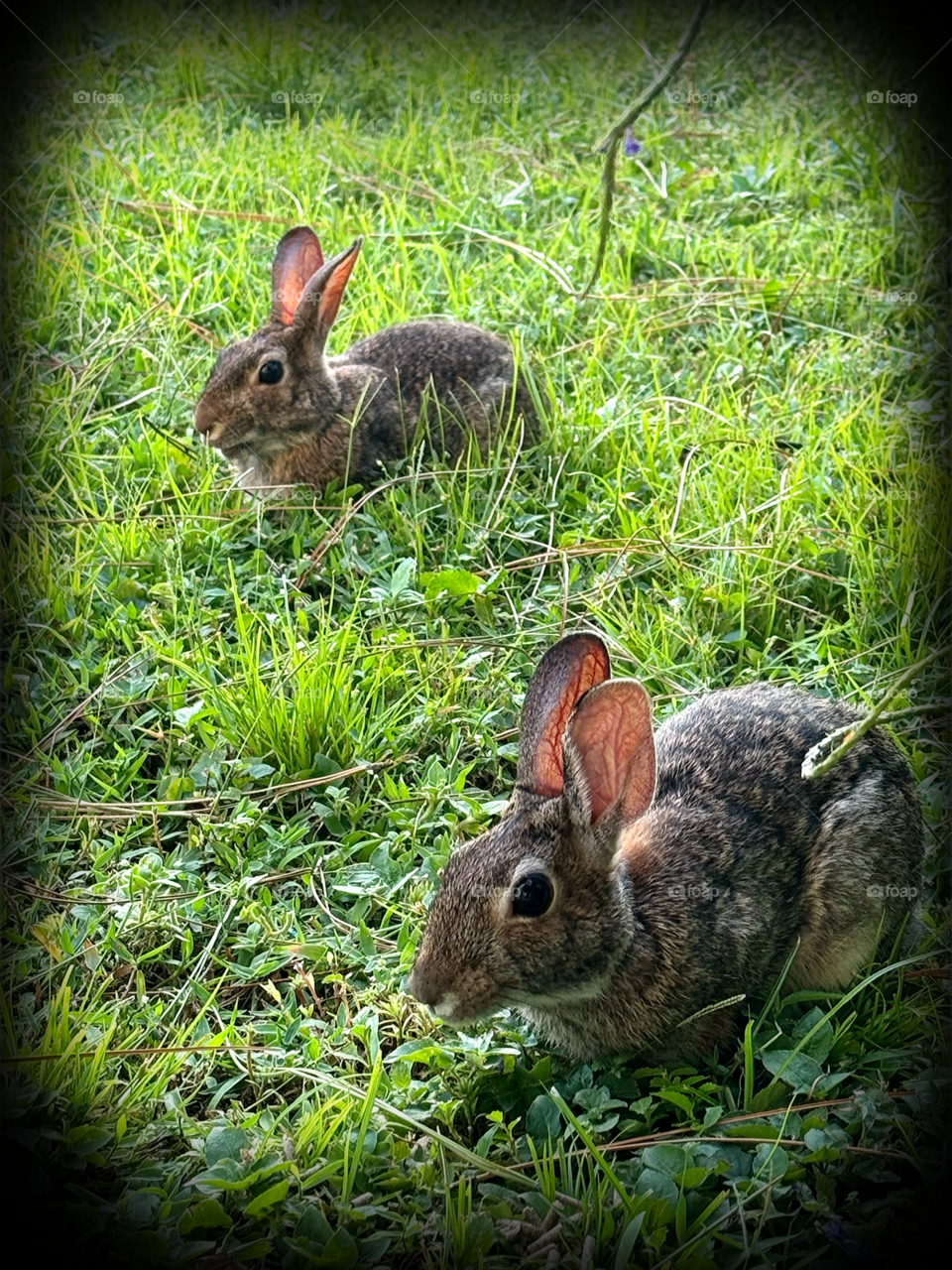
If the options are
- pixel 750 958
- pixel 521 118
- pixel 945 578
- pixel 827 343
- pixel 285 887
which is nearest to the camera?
pixel 750 958

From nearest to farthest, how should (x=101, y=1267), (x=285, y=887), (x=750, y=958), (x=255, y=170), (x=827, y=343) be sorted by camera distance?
(x=101, y=1267) < (x=750, y=958) < (x=285, y=887) < (x=827, y=343) < (x=255, y=170)

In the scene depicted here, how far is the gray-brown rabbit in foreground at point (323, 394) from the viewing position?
5359mm

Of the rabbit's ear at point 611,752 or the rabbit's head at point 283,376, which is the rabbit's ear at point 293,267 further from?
the rabbit's ear at point 611,752

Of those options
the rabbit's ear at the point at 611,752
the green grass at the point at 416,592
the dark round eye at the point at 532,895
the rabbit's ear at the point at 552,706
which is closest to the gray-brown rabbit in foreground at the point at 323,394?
the green grass at the point at 416,592

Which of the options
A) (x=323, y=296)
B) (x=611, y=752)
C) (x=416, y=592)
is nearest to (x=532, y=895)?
(x=611, y=752)

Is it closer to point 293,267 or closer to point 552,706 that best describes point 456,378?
point 293,267

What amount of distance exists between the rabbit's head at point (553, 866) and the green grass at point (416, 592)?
0.29 m

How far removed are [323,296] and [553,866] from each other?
125 inches

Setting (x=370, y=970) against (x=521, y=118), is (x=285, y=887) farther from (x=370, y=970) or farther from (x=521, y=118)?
(x=521, y=118)

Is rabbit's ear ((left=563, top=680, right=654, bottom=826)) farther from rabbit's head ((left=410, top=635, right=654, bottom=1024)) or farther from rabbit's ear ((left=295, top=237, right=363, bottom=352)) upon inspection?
rabbit's ear ((left=295, top=237, right=363, bottom=352))

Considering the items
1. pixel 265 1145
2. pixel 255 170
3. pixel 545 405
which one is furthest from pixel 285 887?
pixel 255 170

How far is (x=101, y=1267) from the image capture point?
8.64ft

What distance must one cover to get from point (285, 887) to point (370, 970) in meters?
0.41

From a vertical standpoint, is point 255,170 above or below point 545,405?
above
